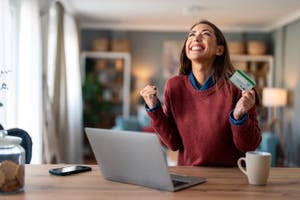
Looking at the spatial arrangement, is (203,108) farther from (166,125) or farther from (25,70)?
(25,70)

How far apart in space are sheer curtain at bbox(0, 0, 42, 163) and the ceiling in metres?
1.72

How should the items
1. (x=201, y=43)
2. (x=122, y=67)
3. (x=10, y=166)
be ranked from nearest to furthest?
(x=10, y=166), (x=201, y=43), (x=122, y=67)

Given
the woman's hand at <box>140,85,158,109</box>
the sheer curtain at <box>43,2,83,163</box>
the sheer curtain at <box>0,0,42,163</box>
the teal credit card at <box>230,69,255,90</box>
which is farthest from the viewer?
the sheer curtain at <box>43,2,83,163</box>

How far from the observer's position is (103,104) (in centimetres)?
746

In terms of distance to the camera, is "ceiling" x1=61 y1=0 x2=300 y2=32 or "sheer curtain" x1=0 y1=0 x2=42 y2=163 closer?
"sheer curtain" x1=0 y1=0 x2=42 y2=163

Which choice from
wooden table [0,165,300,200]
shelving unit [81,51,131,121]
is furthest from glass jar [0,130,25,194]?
shelving unit [81,51,131,121]

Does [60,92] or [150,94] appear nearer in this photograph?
[150,94]

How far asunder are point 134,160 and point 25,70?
2.71 metres

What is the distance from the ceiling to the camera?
18.0 ft

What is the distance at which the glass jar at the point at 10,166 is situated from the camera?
116cm

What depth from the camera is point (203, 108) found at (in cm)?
165

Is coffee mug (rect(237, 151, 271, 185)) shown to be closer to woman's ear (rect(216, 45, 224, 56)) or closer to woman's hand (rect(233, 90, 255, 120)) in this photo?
woman's hand (rect(233, 90, 255, 120))

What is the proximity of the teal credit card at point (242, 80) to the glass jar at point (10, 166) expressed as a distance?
0.65 meters

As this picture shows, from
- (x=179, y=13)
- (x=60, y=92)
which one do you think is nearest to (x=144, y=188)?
(x=60, y=92)
